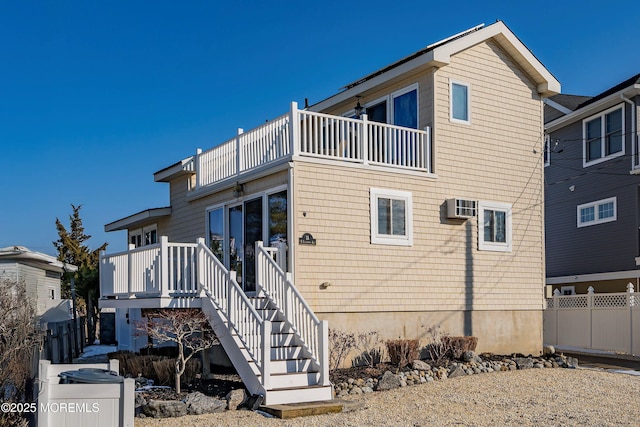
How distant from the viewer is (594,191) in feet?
74.1

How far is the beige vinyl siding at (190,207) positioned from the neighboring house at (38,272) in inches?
Answer: 233

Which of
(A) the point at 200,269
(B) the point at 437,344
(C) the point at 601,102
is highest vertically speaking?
(C) the point at 601,102

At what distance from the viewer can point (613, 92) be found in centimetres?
2125

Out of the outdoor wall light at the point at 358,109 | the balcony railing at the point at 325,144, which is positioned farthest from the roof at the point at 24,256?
the outdoor wall light at the point at 358,109

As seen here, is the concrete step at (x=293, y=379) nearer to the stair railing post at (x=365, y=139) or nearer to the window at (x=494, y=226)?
the stair railing post at (x=365, y=139)

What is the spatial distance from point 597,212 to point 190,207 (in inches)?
538

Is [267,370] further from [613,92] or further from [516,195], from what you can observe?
[613,92]

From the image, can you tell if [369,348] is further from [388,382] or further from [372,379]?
[388,382]

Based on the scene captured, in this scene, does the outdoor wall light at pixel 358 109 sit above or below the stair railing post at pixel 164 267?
above

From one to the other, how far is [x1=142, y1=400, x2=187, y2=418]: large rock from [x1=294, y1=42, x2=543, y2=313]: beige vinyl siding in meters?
3.74

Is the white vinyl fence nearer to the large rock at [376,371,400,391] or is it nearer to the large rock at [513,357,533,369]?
the large rock at [513,357,533,369]

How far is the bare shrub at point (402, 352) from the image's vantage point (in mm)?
13203

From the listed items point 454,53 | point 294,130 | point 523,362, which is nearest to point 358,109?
point 454,53

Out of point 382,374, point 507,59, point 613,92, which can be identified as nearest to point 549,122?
point 613,92
